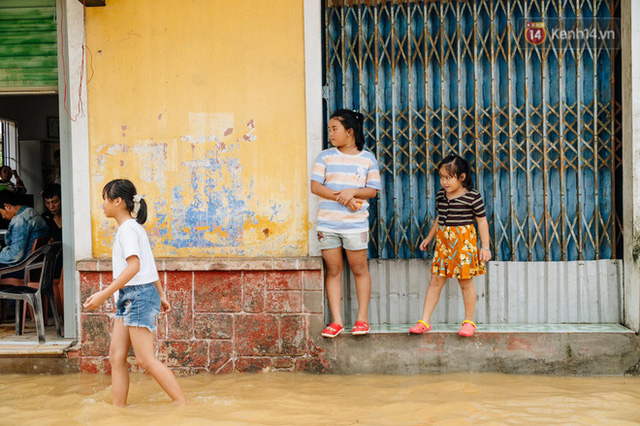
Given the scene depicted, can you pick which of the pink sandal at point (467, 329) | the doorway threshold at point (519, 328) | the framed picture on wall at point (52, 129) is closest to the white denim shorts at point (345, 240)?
the doorway threshold at point (519, 328)

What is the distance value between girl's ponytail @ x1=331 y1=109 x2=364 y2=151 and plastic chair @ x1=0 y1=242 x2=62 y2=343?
297 centimetres

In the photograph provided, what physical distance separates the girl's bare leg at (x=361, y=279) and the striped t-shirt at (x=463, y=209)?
0.70 m

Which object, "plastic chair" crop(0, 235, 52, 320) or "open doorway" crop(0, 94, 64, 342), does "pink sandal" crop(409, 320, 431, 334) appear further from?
"open doorway" crop(0, 94, 64, 342)

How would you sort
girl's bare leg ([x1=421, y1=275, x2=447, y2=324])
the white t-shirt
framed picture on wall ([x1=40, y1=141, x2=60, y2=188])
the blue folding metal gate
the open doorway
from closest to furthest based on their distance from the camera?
the white t-shirt < girl's bare leg ([x1=421, y1=275, x2=447, y2=324]) < the blue folding metal gate < the open doorway < framed picture on wall ([x1=40, y1=141, x2=60, y2=188])

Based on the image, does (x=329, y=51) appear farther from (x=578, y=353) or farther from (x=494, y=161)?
(x=578, y=353)

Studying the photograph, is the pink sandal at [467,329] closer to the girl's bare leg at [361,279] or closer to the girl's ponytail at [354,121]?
the girl's bare leg at [361,279]

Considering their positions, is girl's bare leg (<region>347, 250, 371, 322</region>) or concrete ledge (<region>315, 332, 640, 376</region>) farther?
girl's bare leg (<region>347, 250, 371, 322</region>)

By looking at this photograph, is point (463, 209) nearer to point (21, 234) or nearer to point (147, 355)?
point (147, 355)

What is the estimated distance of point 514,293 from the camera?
5590 mm

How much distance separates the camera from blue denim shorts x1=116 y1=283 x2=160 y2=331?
13.8 ft

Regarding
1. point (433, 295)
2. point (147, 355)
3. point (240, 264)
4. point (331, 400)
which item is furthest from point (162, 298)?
point (433, 295)

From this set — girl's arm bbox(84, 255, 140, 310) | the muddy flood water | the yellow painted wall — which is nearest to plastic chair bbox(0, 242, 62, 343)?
the muddy flood water

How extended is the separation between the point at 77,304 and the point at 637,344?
447 cm

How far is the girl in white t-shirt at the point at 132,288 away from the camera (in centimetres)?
417
